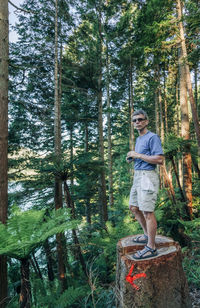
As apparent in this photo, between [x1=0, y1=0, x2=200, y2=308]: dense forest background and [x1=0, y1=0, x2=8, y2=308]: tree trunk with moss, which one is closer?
[x1=0, y1=0, x2=200, y2=308]: dense forest background

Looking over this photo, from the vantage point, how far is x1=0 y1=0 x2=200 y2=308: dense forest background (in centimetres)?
298

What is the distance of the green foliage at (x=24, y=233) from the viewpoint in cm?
189

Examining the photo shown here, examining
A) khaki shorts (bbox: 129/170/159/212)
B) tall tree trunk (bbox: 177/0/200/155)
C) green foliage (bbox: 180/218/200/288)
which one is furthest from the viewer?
tall tree trunk (bbox: 177/0/200/155)

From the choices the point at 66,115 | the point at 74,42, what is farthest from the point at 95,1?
the point at 66,115

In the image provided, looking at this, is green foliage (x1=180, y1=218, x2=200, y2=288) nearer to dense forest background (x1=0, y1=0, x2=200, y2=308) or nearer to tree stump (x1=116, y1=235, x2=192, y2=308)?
dense forest background (x1=0, y1=0, x2=200, y2=308)

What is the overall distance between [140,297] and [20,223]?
71.4 inches

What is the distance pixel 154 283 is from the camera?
2.16 m

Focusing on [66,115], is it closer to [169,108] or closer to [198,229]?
[198,229]

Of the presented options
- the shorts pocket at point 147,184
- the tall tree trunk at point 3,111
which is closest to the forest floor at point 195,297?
the shorts pocket at point 147,184

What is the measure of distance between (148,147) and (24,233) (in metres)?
2.03

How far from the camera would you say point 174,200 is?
5.89 m

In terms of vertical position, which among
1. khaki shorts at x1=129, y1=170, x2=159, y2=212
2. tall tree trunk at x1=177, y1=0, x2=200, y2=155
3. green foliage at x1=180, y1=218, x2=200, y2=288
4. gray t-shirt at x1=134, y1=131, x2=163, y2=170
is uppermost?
tall tree trunk at x1=177, y1=0, x2=200, y2=155

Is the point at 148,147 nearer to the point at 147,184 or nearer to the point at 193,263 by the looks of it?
the point at 147,184

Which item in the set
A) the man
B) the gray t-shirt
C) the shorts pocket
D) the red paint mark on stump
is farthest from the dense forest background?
the gray t-shirt
